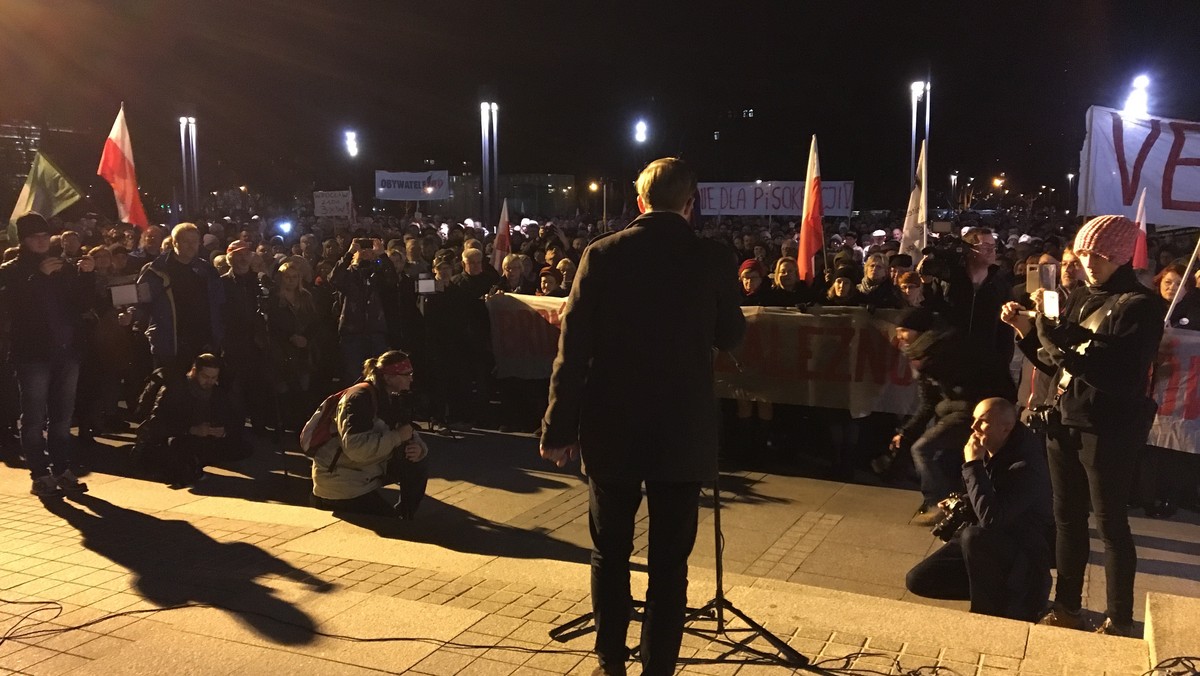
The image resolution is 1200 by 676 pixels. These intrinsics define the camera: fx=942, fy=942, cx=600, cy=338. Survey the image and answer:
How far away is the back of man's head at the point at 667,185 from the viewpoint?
3312mm

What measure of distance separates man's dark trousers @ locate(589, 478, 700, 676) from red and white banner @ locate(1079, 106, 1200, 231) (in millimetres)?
4582

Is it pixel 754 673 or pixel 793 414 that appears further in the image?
pixel 793 414

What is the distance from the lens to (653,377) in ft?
10.6

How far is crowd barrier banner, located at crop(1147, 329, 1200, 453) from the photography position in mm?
7176

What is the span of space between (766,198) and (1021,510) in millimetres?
14546

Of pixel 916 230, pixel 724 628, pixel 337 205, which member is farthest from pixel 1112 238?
pixel 337 205

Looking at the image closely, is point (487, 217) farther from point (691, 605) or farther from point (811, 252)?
point (691, 605)

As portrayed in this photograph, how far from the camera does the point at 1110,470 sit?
4.25 m

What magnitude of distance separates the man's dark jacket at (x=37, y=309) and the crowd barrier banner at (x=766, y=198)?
12901 mm

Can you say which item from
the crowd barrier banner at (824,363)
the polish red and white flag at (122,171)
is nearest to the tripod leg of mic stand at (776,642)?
the crowd barrier banner at (824,363)

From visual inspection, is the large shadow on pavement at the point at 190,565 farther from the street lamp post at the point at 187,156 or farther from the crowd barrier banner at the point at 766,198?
the street lamp post at the point at 187,156

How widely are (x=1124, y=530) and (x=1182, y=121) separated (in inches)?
139

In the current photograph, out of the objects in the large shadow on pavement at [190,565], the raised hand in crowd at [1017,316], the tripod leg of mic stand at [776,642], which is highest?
the raised hand in crowd at [1017,316]

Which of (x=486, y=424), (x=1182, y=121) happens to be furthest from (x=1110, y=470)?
(x=486, y=424)
